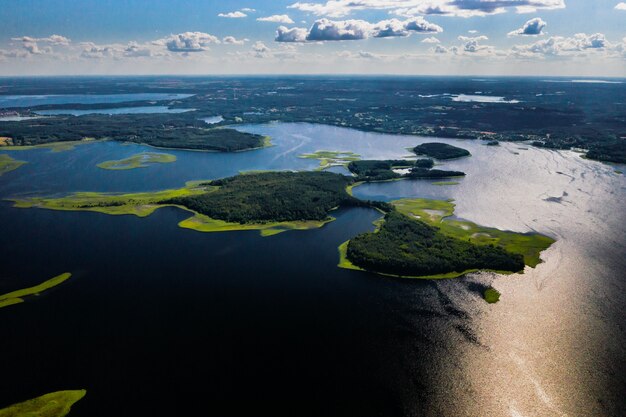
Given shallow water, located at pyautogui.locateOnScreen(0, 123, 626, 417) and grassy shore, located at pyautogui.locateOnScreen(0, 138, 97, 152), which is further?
grassy shore, located at pyautogui.locateOnScreen(0, 138, 97, 152)

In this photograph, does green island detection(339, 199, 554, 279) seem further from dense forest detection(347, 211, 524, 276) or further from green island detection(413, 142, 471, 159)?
green island detection(413, 142, 471, 159)

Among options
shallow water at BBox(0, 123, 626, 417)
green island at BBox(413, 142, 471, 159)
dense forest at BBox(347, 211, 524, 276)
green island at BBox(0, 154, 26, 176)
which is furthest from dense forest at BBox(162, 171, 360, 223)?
green island at BBox(0, 154, 26, 176)

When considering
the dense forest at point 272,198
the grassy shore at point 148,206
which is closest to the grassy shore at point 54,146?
the grassy shore at point 148,206

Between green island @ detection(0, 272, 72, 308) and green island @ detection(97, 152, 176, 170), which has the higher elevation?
green island @ detection(97, 152, 176, 170)

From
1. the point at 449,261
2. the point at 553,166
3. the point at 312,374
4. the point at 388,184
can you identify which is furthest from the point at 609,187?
the point at 312,374

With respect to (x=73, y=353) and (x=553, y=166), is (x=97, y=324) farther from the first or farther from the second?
(x=553, y=166)

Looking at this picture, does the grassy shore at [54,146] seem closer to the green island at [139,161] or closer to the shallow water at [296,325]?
the green island at [139,161]
